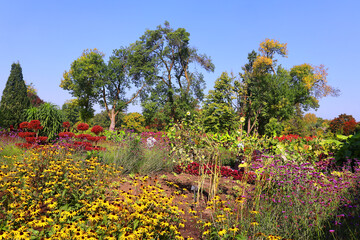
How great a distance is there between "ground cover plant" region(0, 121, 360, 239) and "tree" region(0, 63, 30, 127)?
1324cm

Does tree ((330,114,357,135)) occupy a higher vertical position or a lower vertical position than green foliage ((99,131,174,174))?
higher

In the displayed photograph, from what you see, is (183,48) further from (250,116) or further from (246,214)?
(246,214)

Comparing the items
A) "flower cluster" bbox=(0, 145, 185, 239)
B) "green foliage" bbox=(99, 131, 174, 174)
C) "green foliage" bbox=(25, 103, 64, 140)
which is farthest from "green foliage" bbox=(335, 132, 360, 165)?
"green foliage" bbox=(25, 103, 64, 140)

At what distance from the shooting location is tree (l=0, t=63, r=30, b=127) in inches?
736

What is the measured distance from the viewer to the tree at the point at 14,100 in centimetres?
1869

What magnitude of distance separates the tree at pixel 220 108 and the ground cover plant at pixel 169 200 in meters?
19.8

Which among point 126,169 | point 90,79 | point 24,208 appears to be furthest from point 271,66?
point 24,208

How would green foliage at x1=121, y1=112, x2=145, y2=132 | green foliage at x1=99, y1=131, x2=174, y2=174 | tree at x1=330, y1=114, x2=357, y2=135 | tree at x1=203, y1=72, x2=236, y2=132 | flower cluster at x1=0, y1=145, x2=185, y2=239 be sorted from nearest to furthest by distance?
flower cluster at x1=0, y1=145, x2=185, y2=239, green foliage at x1=99, y1=131, x2=174, y2=174, tree at x1=330, y1=114, x2=357, y2=135, tree at x1=203, y1=72, x2=236, y2=132, green foliage at x1=121, y1=112, x2=145, y2=132

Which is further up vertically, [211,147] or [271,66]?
[271,66]

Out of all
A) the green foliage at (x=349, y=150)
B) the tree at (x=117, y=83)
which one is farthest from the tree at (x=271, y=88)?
the green foliage at (x=349, y=150)

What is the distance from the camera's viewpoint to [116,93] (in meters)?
31.5

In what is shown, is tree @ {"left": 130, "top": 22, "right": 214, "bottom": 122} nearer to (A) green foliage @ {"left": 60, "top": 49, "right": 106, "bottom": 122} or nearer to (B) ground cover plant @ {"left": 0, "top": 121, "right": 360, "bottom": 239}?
(A) green foliage @ {"left": 60, "top": 49, "right": 106, "bottom": 122}

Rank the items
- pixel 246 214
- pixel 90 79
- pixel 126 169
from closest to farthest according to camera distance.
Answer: pixel 246 214
pixel 126 169
pixel 90 79

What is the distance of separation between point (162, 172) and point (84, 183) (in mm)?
2951
